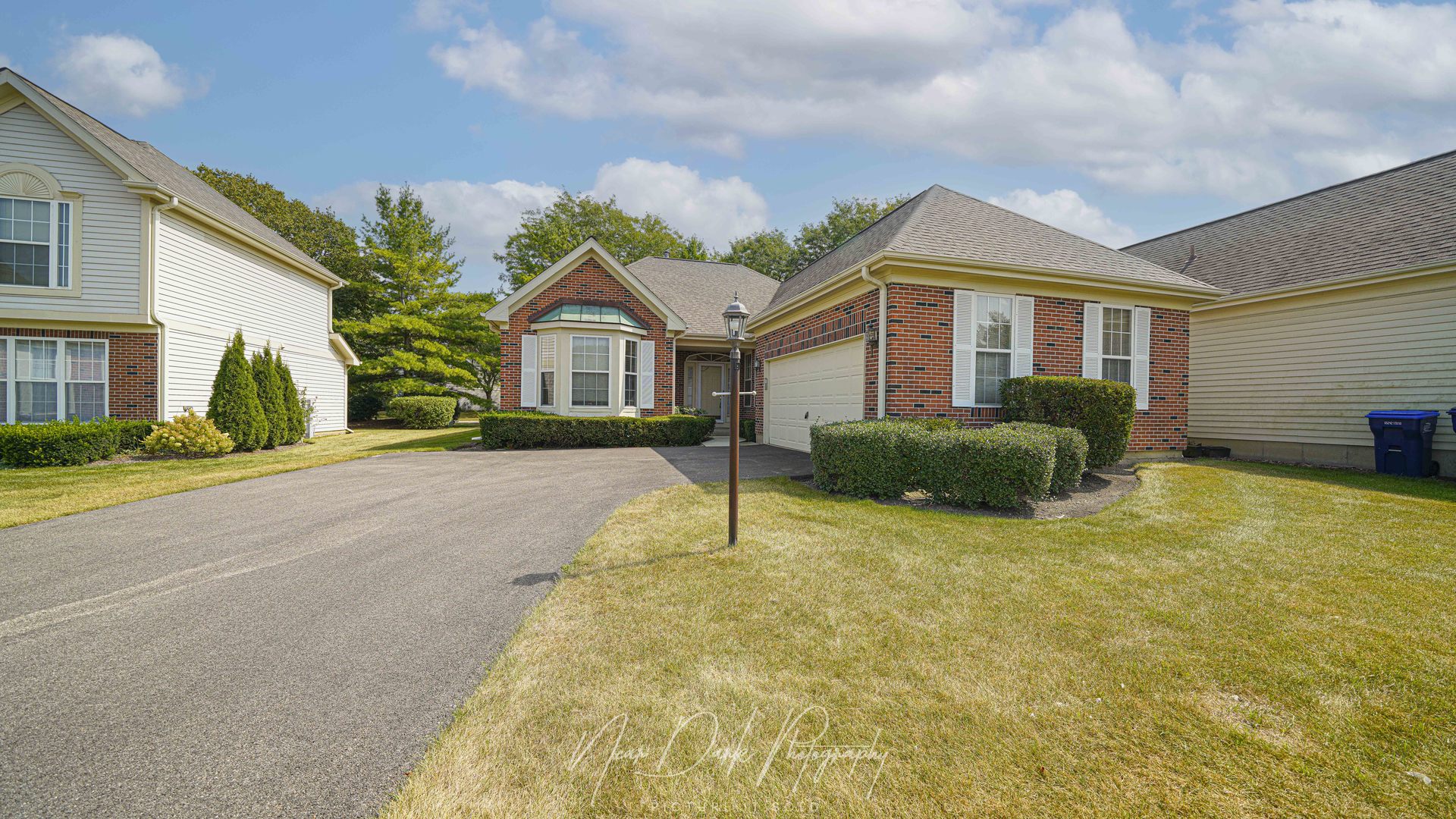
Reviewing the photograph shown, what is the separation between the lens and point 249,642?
10.3 feet

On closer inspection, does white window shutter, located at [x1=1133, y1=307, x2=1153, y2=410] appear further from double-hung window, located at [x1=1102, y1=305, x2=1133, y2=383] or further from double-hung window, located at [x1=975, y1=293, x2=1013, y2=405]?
double-hung window, located at [x1=975, y1=293, x2=1013, y2=405]

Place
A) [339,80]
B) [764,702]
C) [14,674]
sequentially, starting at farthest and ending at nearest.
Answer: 1. [339,80]
2. [14,674]
3. [764,702]

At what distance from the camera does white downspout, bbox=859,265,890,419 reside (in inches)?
350

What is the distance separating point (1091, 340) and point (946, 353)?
3177 millimetres

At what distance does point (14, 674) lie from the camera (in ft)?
9.04

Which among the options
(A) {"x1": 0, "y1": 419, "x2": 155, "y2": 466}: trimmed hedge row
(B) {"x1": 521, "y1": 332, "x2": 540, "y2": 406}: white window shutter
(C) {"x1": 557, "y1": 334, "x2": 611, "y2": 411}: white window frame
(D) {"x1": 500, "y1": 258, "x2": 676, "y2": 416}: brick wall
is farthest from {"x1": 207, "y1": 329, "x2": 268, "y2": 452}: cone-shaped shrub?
(C) {"x1": 557, "y1": 334, "x2": 611, "y2": 411}: white window frame

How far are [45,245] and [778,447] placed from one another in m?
15.4

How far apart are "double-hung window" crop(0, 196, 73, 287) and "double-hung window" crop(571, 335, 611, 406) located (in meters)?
9.67

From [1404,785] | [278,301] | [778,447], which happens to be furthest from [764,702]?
[278,301]

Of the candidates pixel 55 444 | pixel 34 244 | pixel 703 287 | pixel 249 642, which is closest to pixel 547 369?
pixel 703 287

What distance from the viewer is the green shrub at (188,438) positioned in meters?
10.3

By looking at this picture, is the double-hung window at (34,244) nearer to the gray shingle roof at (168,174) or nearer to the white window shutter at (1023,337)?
the gray shingle roof at (168,174)

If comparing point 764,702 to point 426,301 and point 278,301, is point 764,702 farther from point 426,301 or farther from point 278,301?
point 426,301

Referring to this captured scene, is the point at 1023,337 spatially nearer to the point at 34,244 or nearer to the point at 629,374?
the point at 629,374
